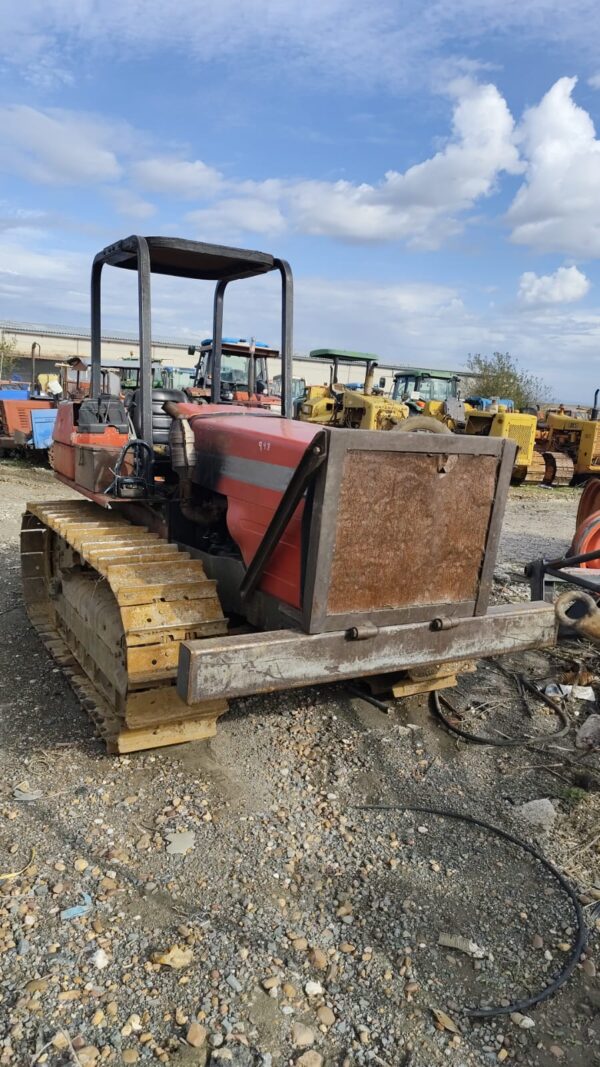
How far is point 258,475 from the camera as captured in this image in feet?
11.2

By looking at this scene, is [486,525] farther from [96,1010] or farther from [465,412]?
[465,412]

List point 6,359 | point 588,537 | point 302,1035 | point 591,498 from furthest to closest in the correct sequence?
point 6,359, point 591,498, point 588,537, point 302,1035

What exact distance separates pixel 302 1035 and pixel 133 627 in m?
1.67

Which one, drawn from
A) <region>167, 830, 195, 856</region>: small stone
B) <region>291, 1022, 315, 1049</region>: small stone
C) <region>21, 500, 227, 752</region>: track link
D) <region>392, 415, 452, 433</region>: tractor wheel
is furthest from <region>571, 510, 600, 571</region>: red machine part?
<region>291, 1022, 315, 1049</region>: small stone

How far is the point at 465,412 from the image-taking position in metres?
16.9

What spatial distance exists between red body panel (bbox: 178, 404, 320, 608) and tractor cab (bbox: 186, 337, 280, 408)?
5939mm

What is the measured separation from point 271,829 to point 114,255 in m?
3.28

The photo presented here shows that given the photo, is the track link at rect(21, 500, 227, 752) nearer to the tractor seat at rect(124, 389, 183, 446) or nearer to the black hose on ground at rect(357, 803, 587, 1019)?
the tractor seat at rect(124, 389, 183, 446)

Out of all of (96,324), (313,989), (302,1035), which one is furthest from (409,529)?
(96,324)

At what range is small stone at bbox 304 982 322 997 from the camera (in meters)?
2.31

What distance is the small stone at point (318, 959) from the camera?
2420 millimetres

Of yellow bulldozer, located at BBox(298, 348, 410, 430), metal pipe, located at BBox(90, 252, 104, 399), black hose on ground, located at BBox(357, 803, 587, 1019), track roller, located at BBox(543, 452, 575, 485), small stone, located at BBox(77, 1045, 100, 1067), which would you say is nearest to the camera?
small stone, located at BBox(77, 1045, 100, 1067)

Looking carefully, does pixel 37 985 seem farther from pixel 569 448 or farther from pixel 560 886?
pixel 569 448

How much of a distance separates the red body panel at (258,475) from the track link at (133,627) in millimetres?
316
